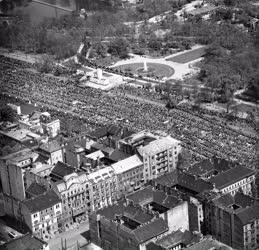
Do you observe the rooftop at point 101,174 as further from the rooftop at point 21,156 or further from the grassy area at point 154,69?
the grassy area at point 154,69

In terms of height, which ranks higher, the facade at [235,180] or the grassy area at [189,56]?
the facade at [235,180]

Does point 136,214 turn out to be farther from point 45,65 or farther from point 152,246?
point 45,65

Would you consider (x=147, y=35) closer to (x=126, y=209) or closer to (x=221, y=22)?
(x=221, y=22)

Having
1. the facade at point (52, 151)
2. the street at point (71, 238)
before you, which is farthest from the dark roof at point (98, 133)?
the street at point (71, 238)

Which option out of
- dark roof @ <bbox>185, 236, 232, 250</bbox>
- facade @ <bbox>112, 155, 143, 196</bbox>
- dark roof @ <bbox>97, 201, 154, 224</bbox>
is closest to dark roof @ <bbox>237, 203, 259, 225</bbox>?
dark roof @ <bbox>185, 236, 232, 250</bbox>

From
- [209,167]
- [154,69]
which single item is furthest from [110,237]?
[154,69]

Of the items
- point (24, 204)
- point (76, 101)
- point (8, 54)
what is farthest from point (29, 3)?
point (24, 204)
